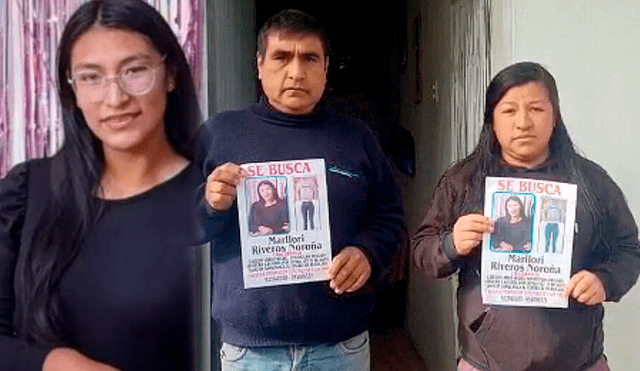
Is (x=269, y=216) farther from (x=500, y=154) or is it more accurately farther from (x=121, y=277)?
(x=500, y=154)

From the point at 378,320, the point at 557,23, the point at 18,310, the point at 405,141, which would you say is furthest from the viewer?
the point at 378,320

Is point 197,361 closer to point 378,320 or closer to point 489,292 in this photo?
point 489,292

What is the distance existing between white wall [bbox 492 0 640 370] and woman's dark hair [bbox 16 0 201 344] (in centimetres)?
71

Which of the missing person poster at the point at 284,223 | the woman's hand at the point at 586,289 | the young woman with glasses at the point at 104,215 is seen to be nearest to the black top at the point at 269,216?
the missing person poster at the point at 284,223

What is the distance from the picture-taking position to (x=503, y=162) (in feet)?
4.29

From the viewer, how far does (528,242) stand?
129 centimetres

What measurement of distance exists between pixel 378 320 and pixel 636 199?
1568mm

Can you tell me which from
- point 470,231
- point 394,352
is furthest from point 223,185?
point 394,352

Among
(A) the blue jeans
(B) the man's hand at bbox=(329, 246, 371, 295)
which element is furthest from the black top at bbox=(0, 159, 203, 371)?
(B) the man's hand at bbox=(329, 246, 371, 295)

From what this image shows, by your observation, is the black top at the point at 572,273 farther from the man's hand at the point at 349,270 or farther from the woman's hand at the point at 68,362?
the woman's hand at the point at 68,362

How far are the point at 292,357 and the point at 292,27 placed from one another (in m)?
0.58

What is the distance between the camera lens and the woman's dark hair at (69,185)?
1116 mm

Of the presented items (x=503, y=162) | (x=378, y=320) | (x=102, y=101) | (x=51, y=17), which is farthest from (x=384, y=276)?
(x=378, y=320)

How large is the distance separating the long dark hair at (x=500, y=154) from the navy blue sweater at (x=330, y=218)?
17 cm
